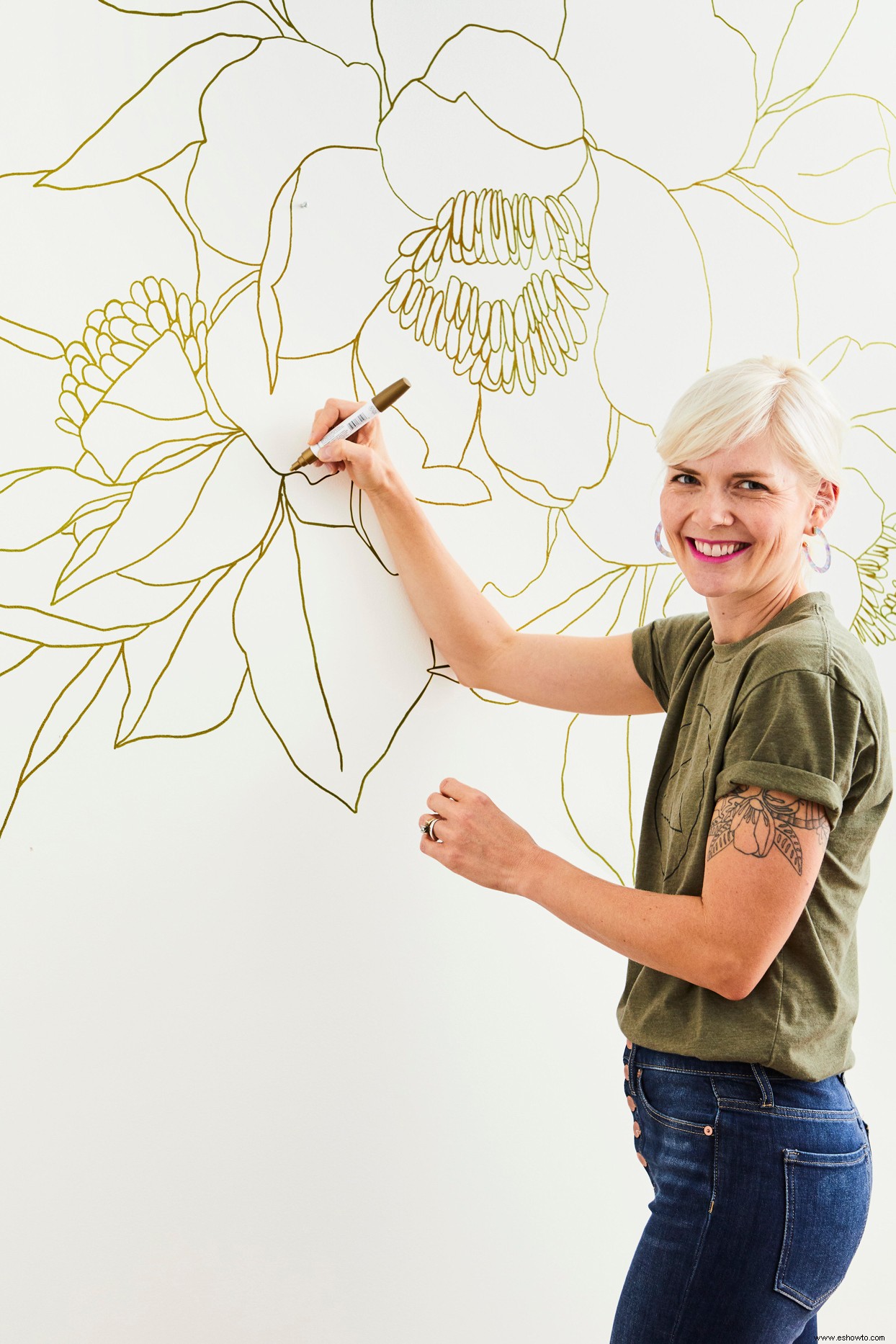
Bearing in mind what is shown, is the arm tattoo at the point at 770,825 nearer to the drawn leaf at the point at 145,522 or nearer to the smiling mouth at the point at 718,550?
the smiling mouth at the point at 718,550

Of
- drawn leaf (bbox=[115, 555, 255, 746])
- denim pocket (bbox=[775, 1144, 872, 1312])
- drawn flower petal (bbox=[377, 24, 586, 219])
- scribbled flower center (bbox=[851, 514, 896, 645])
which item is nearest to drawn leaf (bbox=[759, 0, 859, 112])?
drawn flower petal (bbox=[377, 24, 586, 219])

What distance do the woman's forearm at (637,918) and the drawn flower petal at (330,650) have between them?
0.75ft

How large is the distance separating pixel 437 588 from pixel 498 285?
32 centimetres

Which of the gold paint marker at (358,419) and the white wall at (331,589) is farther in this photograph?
the gold paint marker at (358,419)

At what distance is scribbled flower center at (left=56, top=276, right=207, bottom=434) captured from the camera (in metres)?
0.92

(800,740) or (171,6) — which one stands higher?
(171,6)

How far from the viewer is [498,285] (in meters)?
1.13

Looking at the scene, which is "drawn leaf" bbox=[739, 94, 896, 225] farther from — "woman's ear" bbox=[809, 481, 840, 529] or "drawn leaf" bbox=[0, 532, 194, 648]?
"drawn leaf" bbox=[0, 532, 194, 648]

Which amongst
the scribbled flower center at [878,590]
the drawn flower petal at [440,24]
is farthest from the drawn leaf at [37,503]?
the scribbled flower center at [878,590]

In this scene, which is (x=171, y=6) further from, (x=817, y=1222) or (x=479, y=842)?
(x=817, y=1222)

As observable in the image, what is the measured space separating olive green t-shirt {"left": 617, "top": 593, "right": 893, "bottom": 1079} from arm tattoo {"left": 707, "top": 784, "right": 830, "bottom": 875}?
0.01 meters

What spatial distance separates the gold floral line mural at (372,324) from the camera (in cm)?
92

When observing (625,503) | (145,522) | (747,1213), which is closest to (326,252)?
(145,522)

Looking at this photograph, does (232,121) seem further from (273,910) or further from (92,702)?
(273,910)
